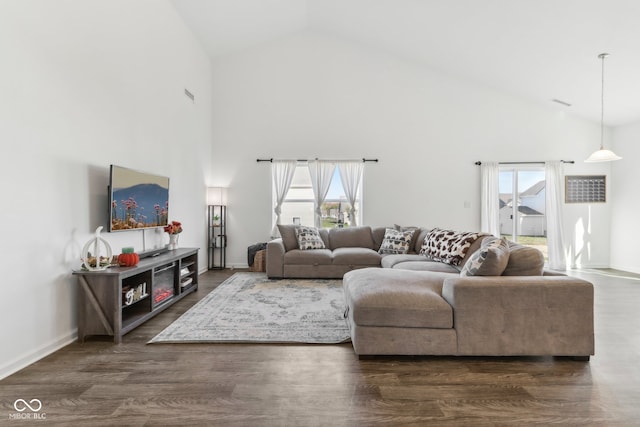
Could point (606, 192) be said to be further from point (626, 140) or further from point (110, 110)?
point (110, 110)

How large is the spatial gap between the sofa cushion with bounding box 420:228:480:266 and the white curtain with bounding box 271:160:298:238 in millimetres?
2810

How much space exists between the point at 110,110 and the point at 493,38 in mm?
4965

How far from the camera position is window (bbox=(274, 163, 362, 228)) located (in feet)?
19.9

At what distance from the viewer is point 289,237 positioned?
5.25 metres

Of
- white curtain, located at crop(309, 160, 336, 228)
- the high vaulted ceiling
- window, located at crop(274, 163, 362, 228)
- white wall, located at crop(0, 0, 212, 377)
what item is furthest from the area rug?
the high vaulted ceiling

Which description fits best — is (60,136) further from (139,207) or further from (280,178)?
(280,178)

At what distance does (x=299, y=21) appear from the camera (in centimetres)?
564

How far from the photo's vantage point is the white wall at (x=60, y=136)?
2.06 metres

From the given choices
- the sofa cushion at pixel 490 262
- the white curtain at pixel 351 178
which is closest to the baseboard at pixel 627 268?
the white curtain at pixel 351 178

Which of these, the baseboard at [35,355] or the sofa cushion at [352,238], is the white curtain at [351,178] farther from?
the baseboard at [35,355]

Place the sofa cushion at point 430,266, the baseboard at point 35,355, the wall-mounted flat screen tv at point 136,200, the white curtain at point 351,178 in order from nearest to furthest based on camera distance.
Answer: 1. the baseboard at point 35,355
2. the wall-mounted flat screen tv at point 136,200
3. the sofa cushion at point 430,266
4. the white curtain at point 351,178

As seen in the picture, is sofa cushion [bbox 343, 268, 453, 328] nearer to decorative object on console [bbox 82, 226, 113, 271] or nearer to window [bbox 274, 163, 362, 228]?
decorative object on console [bbox 82, 226, 113, 271]

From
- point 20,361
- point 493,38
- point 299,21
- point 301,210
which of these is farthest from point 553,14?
point 20,361

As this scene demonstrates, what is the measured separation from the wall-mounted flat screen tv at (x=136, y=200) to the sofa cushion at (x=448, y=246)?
3.52 metres
